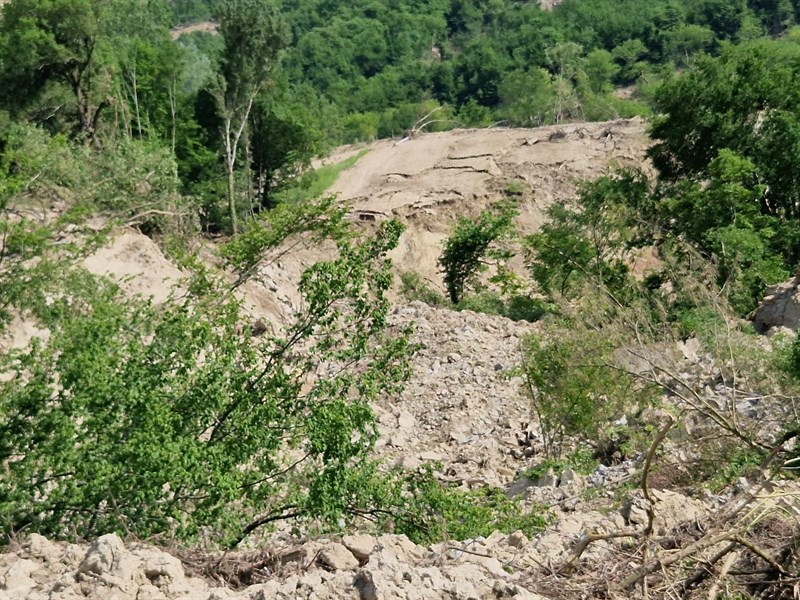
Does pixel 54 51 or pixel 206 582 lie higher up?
pixel 206 582

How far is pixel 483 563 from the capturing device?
6.19 meters

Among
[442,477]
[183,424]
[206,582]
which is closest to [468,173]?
[442,477]

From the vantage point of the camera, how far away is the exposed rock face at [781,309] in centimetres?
1581

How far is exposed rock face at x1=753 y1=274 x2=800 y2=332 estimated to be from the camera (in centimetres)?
1581

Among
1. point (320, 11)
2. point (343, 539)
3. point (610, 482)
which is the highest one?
point (343, 539)

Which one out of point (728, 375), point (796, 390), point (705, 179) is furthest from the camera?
point (705, 179)

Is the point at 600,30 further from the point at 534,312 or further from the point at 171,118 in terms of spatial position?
the point at 534,312

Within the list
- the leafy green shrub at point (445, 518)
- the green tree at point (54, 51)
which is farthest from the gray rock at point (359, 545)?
the green tree at point (54, 51)

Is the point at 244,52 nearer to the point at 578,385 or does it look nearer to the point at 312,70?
the point at 578,385

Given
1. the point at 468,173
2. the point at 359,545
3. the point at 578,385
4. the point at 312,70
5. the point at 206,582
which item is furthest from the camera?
the point at 312,70

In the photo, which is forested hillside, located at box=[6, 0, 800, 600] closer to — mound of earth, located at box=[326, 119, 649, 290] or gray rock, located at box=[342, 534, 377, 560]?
gray rock, located at box=[342, 534, 377, 560]

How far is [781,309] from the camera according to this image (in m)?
16.1

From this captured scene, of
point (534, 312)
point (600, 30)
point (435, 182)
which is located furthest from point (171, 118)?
point (600, 30)

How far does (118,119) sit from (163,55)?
10.8 ft
